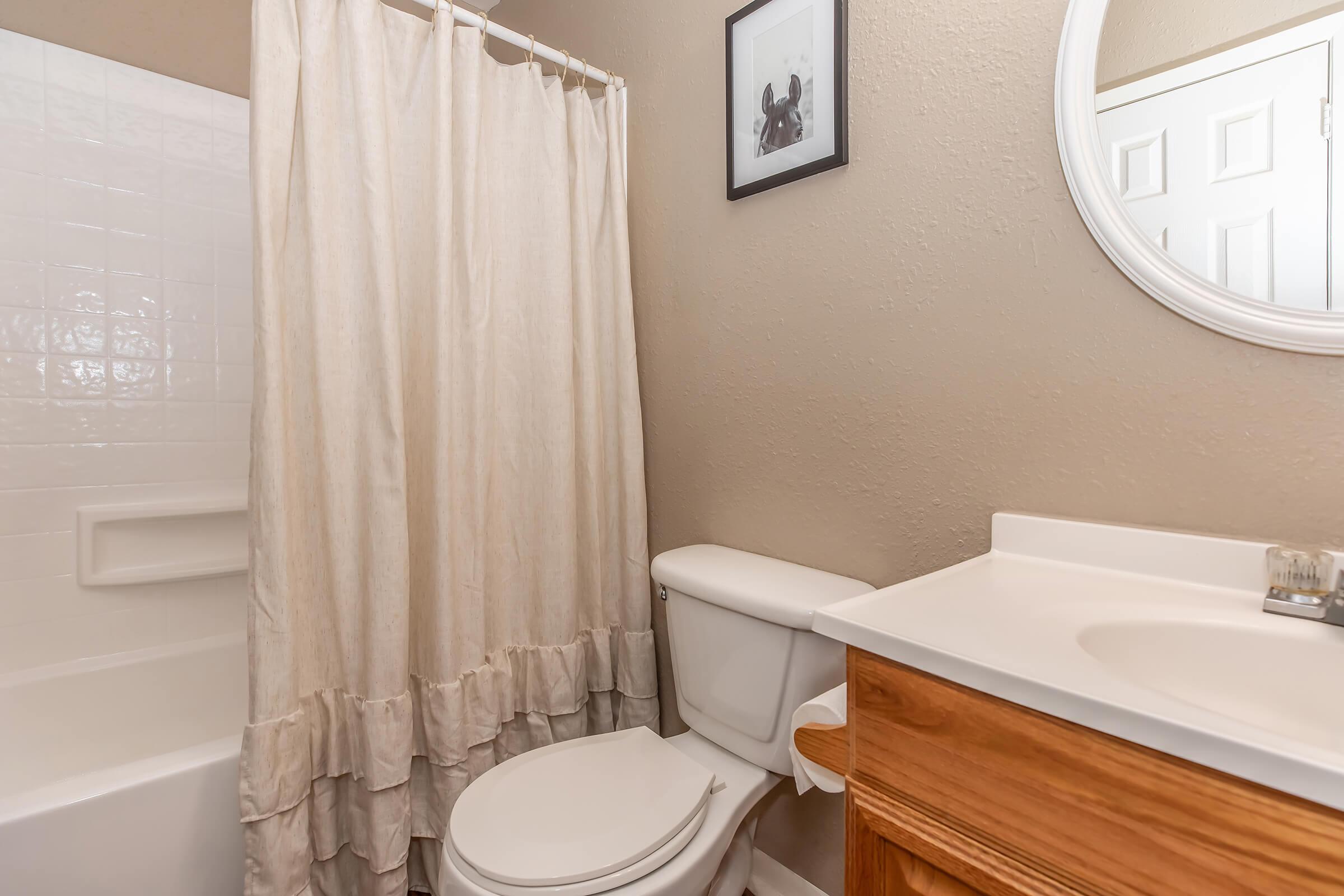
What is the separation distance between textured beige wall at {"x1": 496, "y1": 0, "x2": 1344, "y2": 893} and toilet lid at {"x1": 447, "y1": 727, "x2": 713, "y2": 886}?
1.31 feet

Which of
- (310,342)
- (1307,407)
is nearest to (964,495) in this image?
(1307,407)

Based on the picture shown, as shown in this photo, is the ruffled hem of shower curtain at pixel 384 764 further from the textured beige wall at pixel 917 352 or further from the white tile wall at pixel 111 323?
the white tile wall at pixel 111 323

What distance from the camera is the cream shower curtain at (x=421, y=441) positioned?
1127 millimetres

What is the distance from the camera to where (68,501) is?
160cm

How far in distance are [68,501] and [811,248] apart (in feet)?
6.19

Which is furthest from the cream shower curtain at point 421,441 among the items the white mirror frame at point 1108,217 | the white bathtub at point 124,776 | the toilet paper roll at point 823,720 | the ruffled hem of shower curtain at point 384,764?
the white mirror frame at point 1108,217

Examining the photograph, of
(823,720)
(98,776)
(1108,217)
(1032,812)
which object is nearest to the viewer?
(1032,812)

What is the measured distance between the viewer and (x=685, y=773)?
1.11 m

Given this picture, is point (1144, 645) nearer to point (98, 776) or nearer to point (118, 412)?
point (98, 776)

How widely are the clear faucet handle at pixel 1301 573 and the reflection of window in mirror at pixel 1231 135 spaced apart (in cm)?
29

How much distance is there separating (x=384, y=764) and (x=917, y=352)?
1.23 m

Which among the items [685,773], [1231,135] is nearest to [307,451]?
[685,773]

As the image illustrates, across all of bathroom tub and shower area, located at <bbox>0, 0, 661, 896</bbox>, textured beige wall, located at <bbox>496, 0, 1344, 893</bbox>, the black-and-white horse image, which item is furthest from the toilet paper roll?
the black-and-white horse image

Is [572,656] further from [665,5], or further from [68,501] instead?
[665,5]
